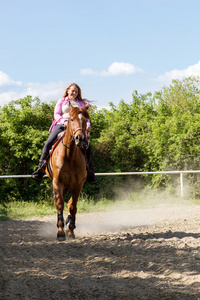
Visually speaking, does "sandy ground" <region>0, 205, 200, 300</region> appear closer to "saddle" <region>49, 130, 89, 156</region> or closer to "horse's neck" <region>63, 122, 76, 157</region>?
"horse's neck" <region>63, 122, 76, 157</region>

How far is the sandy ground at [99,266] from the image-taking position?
12.5 feet

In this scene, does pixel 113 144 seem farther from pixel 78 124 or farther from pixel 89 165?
pixel 78 124

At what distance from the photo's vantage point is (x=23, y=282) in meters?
4.09

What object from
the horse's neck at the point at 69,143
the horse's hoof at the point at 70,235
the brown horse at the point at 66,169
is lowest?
the horse's hoof at the point at 70,235

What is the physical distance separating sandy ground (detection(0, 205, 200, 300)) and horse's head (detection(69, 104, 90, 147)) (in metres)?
1.69

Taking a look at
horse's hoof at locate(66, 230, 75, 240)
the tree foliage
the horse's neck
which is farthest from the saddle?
the tree foliage

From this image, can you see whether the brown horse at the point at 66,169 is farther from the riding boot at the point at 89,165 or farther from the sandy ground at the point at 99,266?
the sandy ground at the point at 99,266

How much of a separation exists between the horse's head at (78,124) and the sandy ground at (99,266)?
66.7 inches

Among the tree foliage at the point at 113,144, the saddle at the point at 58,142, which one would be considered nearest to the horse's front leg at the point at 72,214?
the saddle at the point at 58,142

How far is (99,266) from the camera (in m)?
4.75

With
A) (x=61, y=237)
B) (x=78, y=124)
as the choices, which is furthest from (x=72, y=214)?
(x=78, y=124)

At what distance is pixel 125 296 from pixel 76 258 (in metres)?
1.62

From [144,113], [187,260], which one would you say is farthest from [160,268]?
[144,113]

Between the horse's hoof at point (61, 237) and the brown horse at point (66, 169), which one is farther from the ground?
the brown horse at point (66, 169)
